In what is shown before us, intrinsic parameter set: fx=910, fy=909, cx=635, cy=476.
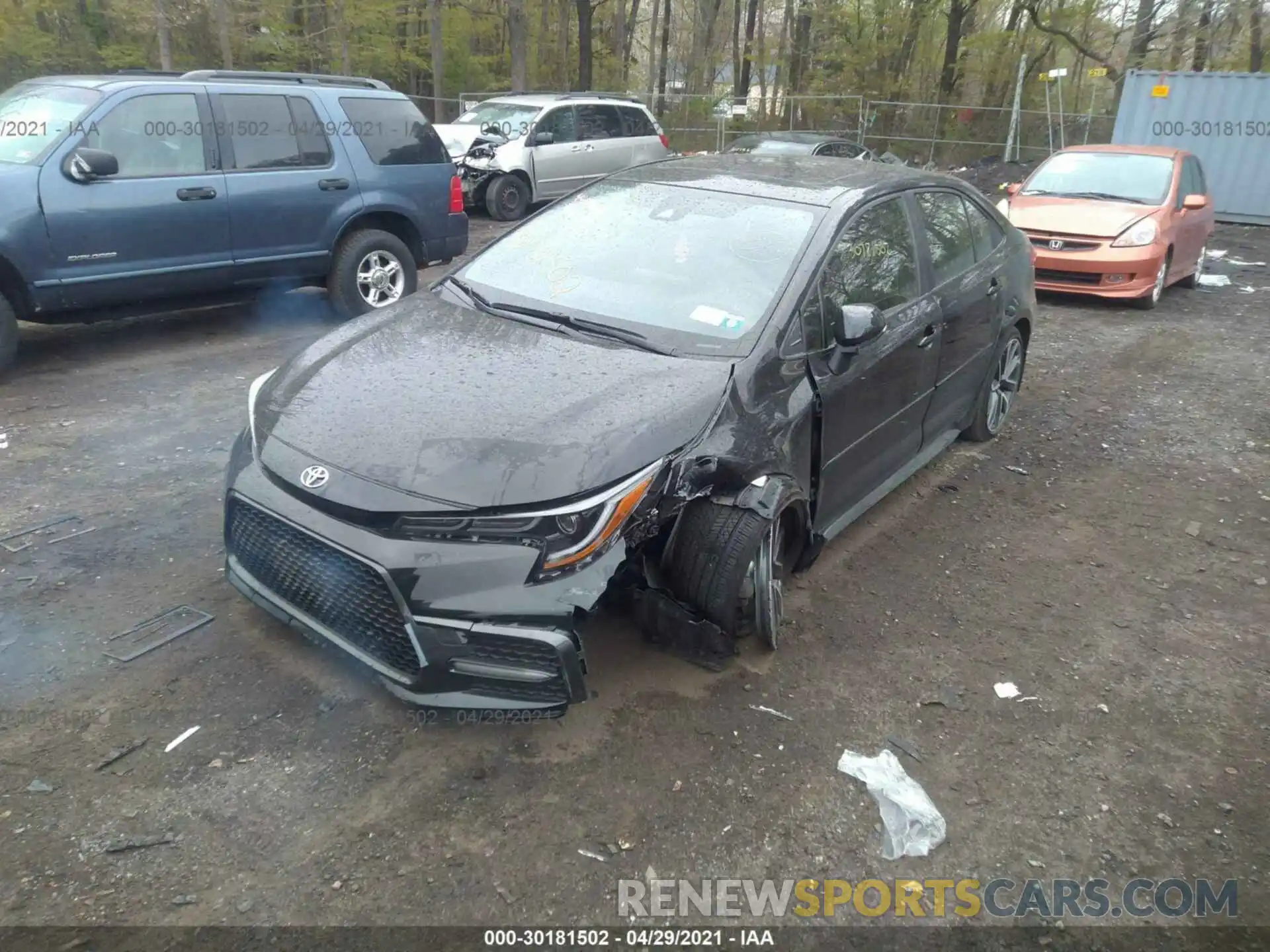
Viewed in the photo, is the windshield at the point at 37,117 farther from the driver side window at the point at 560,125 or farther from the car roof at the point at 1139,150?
the car roof at the point at 1139,150

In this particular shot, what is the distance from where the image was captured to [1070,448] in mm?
5953

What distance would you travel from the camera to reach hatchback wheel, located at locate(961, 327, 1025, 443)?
563 centimetres

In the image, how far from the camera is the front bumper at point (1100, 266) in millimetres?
9305

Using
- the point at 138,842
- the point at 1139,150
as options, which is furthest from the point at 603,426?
the point at 1139,150

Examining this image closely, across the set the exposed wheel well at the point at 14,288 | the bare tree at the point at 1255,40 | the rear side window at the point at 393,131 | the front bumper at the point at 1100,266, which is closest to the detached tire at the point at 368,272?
the rear side window at the point at 393,131

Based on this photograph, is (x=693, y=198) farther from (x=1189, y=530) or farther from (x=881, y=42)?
(x=881, y=42)

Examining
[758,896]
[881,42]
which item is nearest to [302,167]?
[758,896]

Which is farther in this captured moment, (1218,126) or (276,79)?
(1218,126)

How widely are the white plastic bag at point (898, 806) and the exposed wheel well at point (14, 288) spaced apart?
5.93m

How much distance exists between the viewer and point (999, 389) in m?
5.89

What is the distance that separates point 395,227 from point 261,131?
1.35 meters

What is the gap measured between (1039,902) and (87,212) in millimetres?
6667

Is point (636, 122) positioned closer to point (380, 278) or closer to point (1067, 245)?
point (1067, 245)

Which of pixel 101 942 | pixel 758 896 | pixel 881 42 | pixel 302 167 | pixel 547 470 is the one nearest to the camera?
pixel 101 942
